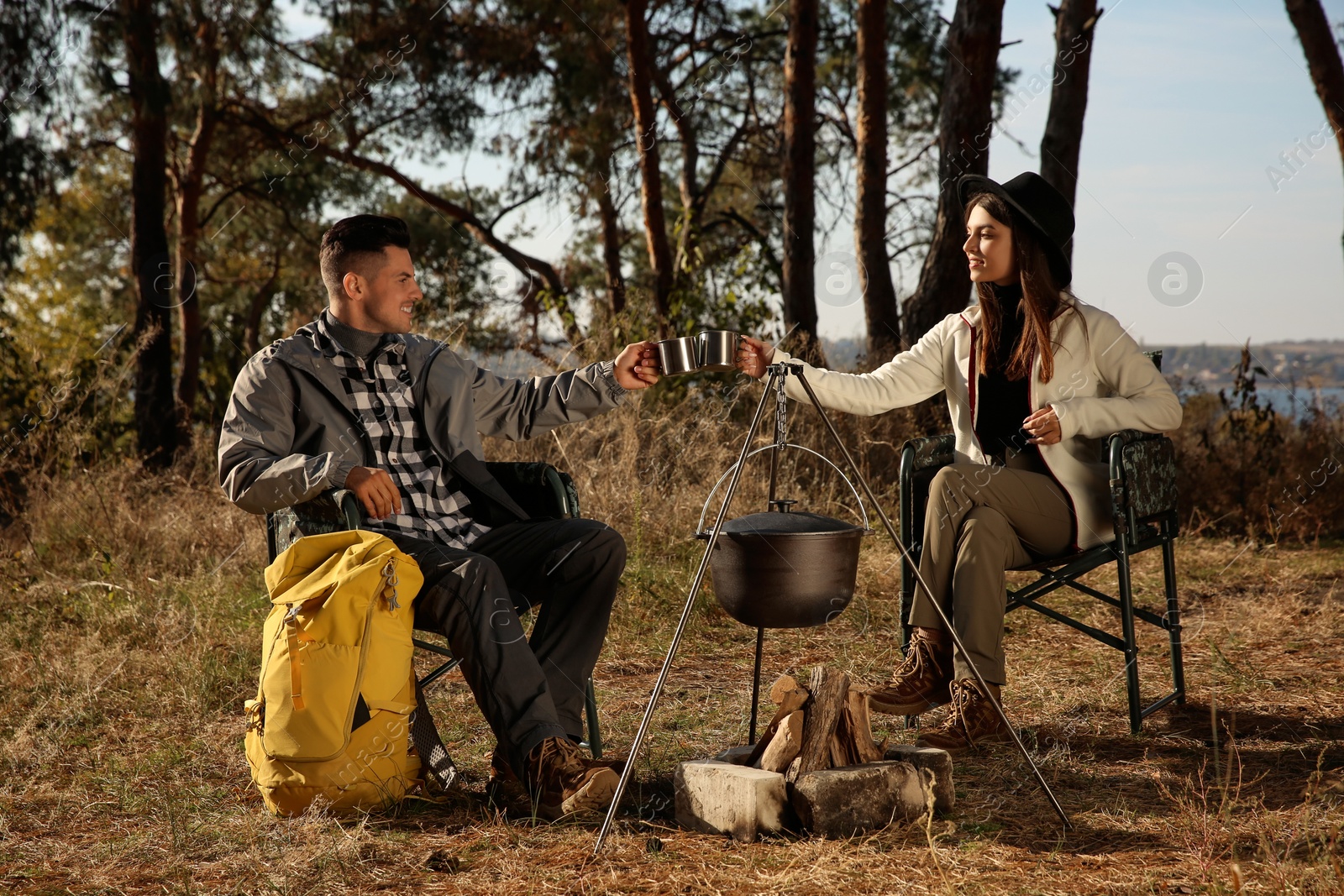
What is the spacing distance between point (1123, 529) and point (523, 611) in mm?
1607

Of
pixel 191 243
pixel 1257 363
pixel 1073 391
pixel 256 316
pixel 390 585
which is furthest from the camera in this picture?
pixel 256 316

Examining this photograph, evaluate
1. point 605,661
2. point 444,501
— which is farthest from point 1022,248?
point 605,661

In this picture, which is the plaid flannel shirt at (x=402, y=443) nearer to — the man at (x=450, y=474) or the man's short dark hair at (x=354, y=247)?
the man at (x=450, y=474)

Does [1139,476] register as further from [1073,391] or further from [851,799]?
[851,799]

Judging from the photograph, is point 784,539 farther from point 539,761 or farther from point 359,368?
point 359,368

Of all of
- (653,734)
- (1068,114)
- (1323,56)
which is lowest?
(653,734)

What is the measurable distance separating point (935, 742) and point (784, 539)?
3.01 feet

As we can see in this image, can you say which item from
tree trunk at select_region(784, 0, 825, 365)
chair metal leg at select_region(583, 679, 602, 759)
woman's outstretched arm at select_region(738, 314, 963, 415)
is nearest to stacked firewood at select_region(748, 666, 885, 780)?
chair metal leg at select_region(583, 679, 602, 759)

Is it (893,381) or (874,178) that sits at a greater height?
(874,178)

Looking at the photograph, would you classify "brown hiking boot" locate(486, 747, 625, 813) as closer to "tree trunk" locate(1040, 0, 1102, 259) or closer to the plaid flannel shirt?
the plaid flannel shirt

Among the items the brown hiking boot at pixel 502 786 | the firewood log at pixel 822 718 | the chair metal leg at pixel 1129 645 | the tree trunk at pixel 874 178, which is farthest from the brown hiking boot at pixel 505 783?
the tree trunk at pixel 874 178

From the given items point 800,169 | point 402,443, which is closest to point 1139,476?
point 402,443

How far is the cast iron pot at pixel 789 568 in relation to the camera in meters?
2.43

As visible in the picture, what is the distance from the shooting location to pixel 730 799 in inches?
95.3
